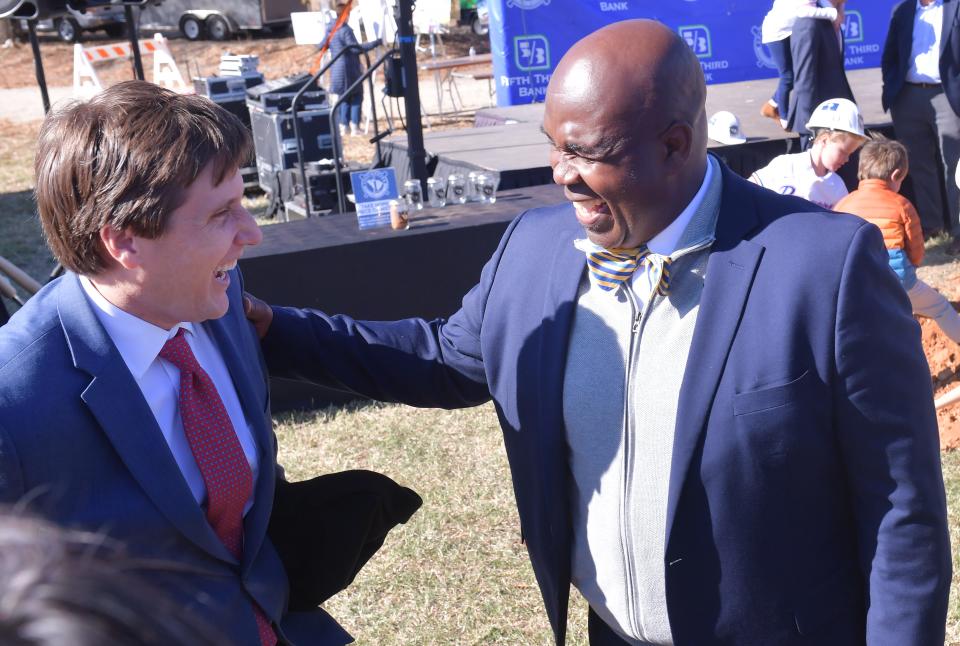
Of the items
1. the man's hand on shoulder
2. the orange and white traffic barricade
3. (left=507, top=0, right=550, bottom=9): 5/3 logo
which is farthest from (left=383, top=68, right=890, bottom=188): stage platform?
the orange and white traffic barricade

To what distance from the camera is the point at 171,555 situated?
5.24 ft

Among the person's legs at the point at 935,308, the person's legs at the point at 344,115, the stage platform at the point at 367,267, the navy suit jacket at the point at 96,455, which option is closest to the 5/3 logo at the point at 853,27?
the person's legs at the point at 344,115

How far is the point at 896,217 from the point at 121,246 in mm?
4446

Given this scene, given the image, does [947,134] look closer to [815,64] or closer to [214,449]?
[815,64]

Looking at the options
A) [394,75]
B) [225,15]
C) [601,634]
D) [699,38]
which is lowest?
[601,634]

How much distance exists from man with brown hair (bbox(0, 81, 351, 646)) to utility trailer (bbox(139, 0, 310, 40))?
81.2 feet

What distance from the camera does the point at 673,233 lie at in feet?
5.95

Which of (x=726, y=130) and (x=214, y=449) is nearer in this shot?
(x=214, y=449)

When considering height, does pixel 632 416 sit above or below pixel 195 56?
above

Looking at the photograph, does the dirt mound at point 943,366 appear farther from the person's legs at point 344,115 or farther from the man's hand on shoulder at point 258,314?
the person's legs at point 344,115

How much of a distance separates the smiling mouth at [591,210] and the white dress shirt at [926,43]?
6789mm

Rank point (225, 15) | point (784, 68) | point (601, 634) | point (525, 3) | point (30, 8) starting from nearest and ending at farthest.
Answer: point (601, 634) → point (30, 8) → point (784, 68) → point (525, 3) → point (225, 15)

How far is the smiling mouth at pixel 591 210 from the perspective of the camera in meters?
1.81

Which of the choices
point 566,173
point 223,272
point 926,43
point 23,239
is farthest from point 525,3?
point 223,272
